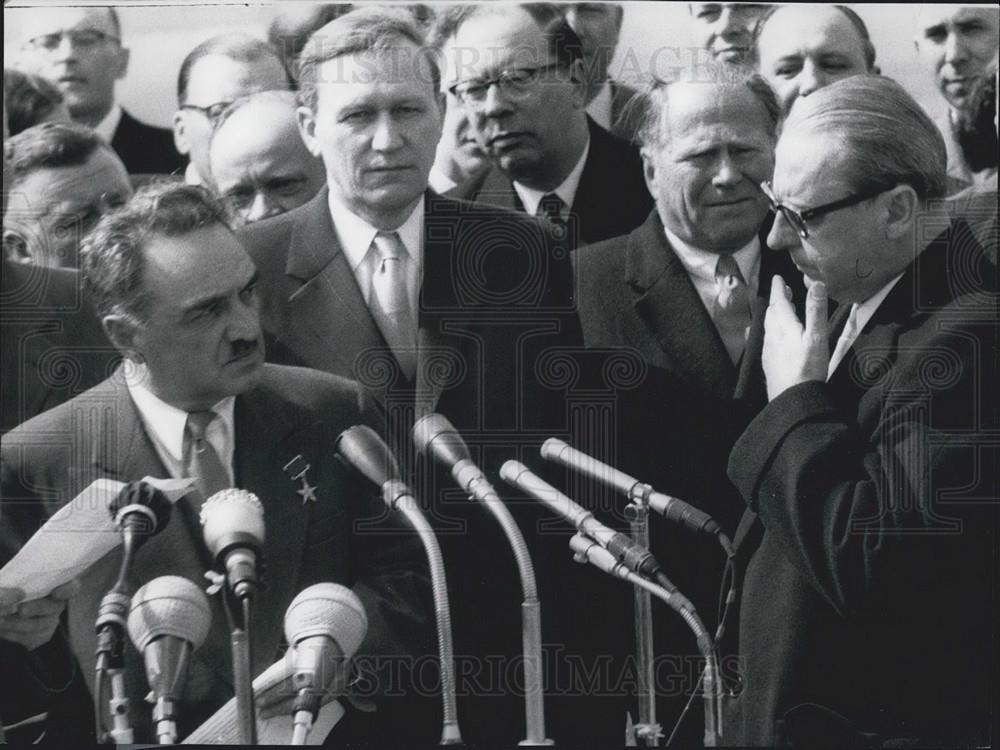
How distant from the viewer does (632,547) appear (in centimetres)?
318

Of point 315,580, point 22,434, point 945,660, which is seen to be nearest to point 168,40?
point 22,434

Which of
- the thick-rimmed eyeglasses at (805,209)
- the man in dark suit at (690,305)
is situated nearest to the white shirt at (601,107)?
the man in dark suit at (690,305)

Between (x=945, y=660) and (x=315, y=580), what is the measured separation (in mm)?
1649

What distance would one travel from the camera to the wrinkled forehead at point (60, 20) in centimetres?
329

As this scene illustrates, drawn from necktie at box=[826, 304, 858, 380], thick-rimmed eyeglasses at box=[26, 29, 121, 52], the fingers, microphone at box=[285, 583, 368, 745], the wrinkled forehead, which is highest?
the wrinkled forehead

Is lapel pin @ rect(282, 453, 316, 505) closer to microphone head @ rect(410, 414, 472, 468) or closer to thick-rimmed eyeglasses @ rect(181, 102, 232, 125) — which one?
microphone head @ rect(410, 414, 472, 468)

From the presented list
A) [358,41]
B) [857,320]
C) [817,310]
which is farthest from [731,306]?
[358,41]

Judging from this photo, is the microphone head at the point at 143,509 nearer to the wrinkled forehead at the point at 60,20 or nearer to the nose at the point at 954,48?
the wrinkled forehead at the point at 60,20

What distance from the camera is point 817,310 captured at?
3271 millimetres

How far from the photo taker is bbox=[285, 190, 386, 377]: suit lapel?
324 cm

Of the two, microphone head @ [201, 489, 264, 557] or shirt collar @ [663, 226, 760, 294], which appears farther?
shirt collar @ [663, 226, 760, 294]

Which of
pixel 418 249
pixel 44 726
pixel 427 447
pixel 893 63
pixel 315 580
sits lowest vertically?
pixel 44 726

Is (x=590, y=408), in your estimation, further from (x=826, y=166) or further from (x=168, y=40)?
(x=168, y=40)

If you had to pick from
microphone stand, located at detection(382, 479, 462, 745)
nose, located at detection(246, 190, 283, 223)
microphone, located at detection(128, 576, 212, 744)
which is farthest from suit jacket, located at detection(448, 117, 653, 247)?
microphone, located at detection(128, 576, 212, 744)
